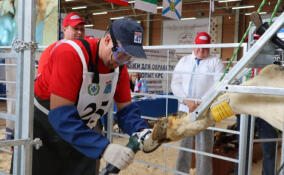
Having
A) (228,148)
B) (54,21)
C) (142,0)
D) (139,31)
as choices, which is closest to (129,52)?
(139,31)

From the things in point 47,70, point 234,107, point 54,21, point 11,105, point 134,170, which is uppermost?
point 54,21

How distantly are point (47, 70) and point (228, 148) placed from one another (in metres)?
2.98

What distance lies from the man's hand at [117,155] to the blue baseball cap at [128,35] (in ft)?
1.55

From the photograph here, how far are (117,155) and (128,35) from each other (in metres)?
0.60

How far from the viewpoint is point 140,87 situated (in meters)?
5.75

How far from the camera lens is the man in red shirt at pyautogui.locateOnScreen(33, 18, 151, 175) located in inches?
57.4

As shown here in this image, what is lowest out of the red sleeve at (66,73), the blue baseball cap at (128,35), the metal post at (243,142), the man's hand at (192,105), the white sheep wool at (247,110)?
the metal post at (243,142)

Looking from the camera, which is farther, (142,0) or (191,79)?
(142,0)

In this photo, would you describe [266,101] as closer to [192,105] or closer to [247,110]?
[247,110]

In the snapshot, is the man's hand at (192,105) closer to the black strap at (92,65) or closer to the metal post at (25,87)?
the black strap at (92,65)

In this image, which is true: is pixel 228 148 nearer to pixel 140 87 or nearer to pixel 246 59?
pixel 140 87

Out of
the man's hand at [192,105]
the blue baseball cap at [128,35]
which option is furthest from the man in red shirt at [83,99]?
the man's hand at [192,105]

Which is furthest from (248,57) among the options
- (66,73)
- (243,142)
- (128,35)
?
(243,142)

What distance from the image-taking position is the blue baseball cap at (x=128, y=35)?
1.48m
